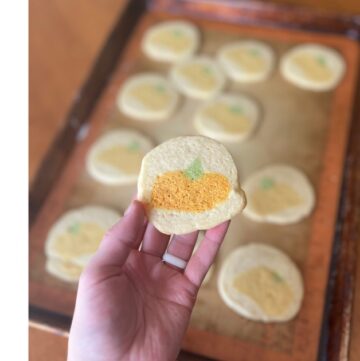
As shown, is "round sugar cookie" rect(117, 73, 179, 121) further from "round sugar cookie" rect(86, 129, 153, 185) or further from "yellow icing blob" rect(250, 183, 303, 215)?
"yellow icing blob" rect(250, 183, 303, 215)

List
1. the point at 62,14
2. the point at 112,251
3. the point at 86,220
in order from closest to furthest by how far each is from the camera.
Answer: the point at 112,251
the point at 86,220
the point at 62,14

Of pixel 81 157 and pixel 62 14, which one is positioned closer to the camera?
pixel 81 157

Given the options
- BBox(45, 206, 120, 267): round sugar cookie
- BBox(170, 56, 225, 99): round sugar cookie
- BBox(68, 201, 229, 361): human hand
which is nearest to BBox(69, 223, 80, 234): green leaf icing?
BBox(45, 206, 120, 267): round sugar cookie

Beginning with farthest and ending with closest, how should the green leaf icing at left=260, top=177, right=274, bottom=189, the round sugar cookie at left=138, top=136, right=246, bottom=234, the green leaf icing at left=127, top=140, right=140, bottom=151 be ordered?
1. the green leaf icing at left=127, top=140, right=140, bottom=151
2. the green leaf icing at left=260, top=177, right=274, bottom=189
3. the round sugar cookie at left=138, top=136, right=246, bottom=234

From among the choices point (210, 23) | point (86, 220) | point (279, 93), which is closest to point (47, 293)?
point (86, 220)

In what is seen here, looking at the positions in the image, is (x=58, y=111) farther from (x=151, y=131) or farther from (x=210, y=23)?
(x=210, y=23)

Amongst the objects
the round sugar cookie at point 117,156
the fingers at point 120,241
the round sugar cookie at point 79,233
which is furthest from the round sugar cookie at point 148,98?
the fingers at point 120,241
